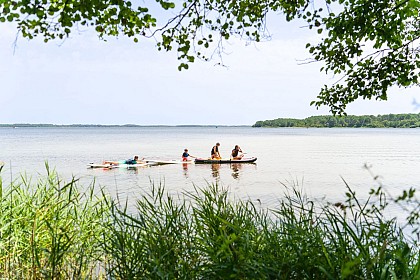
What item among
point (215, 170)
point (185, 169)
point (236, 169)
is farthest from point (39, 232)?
point (236, 169)

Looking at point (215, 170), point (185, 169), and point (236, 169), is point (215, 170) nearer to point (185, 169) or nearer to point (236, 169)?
point (236, 169)

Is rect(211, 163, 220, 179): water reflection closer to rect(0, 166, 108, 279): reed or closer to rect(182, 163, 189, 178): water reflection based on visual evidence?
rect(182, 163, 189, 178): water reflection

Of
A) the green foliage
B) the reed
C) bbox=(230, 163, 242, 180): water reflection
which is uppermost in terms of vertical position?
the green foliage

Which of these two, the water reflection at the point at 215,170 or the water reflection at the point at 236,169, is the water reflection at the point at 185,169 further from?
the water reflection at the point at 236,169

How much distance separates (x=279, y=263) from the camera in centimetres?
309

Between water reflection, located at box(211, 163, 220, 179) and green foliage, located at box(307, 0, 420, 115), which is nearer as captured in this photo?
green foliage, located at box(307, 0, 420, 115)

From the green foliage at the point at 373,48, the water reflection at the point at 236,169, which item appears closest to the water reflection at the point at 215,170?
the water reflection at the point at 236,169

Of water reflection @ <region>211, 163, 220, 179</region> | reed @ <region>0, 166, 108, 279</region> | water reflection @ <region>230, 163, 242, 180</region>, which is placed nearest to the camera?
reed @ <region>0, 166, 108, 279</region>

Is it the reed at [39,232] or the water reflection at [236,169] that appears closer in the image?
the reed at [39,232]

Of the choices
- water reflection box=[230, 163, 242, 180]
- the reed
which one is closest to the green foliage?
the reed

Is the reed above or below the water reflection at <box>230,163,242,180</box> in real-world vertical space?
above

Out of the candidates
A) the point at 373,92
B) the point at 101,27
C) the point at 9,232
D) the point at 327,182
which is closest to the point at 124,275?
the point at 9,232

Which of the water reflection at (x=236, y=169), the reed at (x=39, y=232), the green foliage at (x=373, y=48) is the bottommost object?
the water reflection at (x=236, y=169)

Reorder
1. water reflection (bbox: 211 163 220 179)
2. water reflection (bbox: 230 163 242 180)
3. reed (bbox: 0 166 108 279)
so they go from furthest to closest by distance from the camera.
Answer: water reflection (bbox: 211 163 220 179) → water reflection (bbox: 230 163 242 180) → reed (bbox: 0 166 108 279)
